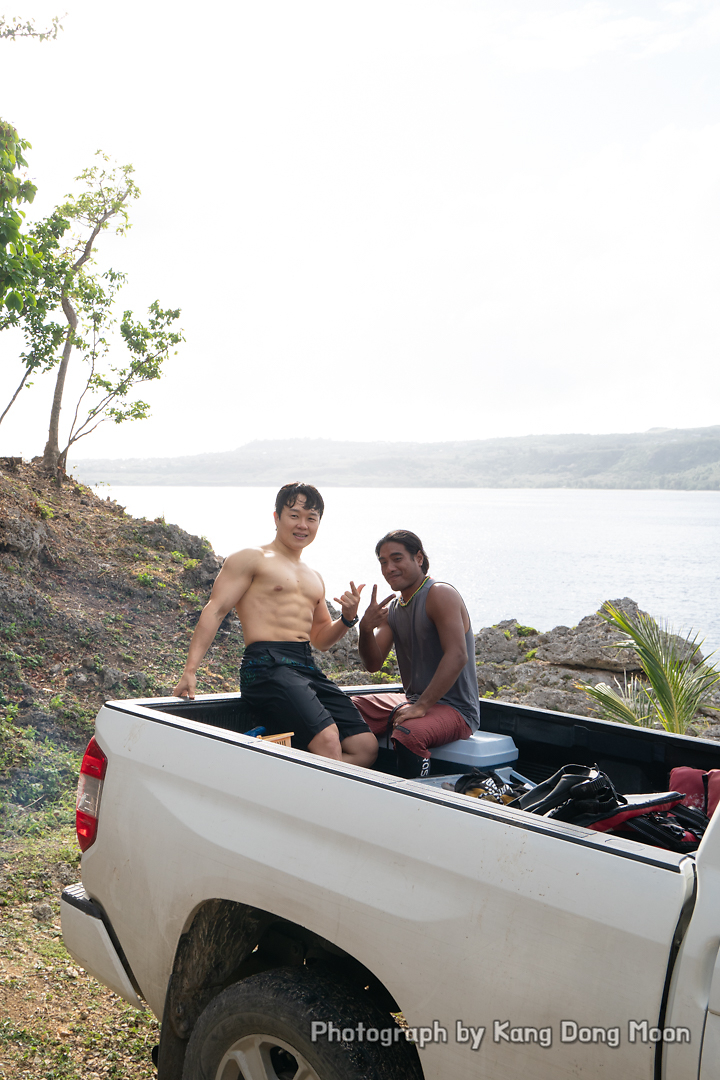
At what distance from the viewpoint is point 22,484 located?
1434cm

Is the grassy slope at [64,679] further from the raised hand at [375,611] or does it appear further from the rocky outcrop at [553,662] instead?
the raised hand at [375,611]

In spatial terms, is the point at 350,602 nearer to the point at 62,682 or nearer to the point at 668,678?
the point at 668,678

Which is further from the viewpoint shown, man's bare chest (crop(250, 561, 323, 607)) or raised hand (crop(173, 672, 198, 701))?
man's bare chest (crop(250, 561, 323, 607))

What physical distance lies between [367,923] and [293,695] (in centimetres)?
191

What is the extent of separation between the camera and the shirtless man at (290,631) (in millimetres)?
3828

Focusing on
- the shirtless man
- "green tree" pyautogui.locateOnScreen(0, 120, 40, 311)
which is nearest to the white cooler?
the shirtless man

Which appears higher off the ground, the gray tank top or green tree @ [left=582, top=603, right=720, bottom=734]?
the gray tank top

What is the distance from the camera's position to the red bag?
2840 millimetres

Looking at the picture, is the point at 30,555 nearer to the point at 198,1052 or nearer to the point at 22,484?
the point at 22,484

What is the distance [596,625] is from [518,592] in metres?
29.1

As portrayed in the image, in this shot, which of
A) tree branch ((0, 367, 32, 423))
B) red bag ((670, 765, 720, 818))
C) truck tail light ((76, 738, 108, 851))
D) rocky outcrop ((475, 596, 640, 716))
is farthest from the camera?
tree branch ((0, 367, 32, 423))

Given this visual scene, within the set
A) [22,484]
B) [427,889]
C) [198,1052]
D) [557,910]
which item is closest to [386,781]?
[427,889]

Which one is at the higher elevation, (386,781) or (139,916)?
(386,781)

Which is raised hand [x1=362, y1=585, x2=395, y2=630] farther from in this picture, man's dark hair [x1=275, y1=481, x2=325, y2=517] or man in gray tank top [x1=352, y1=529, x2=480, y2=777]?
man's dark hair [x1=275, y1=481, x2=325, y2=517]
